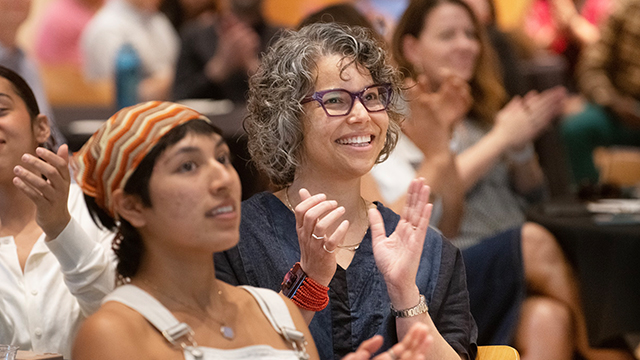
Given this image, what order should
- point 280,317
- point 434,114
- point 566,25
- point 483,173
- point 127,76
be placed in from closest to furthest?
1. point 280,317
2. point 434,114
3. point 483,173
4. point 127,76
5. point 566,25

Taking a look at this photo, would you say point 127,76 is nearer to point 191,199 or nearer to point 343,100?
point 343,100

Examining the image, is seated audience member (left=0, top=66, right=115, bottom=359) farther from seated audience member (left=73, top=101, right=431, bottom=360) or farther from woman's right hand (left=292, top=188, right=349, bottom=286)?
woman's right hand (left=292, top=188, right=349, bottom=286)

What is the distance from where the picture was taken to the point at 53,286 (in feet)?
5.39

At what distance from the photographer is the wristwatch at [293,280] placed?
1.52m

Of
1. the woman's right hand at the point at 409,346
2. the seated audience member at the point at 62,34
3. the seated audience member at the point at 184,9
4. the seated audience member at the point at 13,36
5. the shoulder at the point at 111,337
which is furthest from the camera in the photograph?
the seated audience member at the point at 184,9

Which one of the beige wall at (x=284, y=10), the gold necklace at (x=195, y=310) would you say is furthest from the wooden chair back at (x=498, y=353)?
the beige wall at (x=284, y=10)

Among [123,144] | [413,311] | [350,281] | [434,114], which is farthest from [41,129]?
[434,114]

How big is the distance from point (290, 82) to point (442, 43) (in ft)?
4.66

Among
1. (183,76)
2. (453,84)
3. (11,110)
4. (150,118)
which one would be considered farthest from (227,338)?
(183,76)

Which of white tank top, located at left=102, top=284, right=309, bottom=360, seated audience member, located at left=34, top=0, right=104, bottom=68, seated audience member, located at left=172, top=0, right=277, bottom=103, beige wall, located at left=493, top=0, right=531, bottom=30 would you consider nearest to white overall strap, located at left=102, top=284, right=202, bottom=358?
white tank top, located at left=102, top=284, right=309, bottom=360

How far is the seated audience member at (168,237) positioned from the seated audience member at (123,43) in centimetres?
326

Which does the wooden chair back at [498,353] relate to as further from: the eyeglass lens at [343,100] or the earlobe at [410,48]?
the earlobe at [410,48]

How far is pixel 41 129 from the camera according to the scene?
1619 mm

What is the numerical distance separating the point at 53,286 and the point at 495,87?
2.22m
